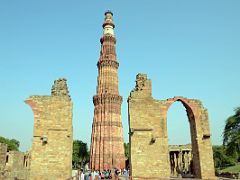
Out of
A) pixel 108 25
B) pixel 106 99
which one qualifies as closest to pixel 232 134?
pixel 106 99

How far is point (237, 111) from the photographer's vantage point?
22406 millimetres

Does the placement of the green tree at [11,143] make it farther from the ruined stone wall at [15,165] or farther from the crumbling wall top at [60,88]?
the crumbling wall top at [60,88]

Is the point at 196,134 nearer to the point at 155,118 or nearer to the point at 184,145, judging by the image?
the point at 155,118

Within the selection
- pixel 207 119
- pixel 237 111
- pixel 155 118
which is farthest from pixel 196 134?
pixel 237 111

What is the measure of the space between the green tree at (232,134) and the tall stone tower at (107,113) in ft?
30.4

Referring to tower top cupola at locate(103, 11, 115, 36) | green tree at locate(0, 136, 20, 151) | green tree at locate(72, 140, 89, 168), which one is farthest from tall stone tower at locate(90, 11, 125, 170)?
green tree at locate(0, 136, 20, 151)

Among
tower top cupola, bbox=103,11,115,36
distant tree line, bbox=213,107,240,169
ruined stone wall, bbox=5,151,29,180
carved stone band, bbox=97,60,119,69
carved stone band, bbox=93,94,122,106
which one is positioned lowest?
ruined stone wall, bbox=5,151,29,180

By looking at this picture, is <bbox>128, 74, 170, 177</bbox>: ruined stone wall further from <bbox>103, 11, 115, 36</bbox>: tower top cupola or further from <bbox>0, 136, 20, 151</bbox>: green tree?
<bbox>0, 136, 20, 151</bbox>: green tree

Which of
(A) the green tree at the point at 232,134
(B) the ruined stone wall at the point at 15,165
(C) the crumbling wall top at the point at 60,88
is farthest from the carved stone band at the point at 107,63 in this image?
(C) the crumbling wall top at the point at 60,88

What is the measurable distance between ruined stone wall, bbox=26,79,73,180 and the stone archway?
8.98ft

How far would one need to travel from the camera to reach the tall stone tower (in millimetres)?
24500

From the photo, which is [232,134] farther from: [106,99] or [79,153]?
[79,153]

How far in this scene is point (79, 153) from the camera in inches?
1762

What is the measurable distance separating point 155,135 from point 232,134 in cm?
Answer: 1259
